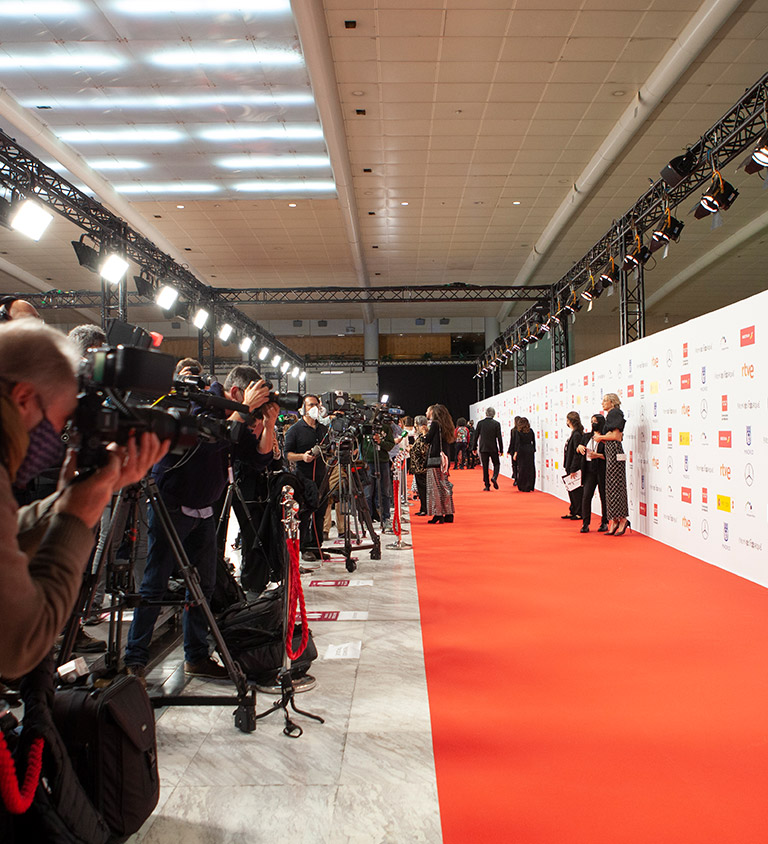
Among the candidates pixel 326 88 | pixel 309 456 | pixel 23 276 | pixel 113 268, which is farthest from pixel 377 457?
pixel 23 276

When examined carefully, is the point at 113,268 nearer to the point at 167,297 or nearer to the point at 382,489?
the point at 167,297

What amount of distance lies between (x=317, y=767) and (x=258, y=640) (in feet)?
2.54

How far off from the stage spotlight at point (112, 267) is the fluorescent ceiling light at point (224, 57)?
2417 mm

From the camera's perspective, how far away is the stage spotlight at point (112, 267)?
8422 millimetres

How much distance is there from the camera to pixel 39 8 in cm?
623

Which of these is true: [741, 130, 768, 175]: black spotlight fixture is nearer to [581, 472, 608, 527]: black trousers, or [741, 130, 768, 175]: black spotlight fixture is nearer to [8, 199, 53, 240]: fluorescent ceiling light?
[581, 472, 608, 527]: black trousers

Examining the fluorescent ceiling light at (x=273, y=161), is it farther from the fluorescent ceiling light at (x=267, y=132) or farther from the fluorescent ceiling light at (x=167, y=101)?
the fluorescent ceiling light at (x=167, y=101)

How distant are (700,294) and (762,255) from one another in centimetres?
362

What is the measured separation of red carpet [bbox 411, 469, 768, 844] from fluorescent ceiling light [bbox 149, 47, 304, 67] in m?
5.32

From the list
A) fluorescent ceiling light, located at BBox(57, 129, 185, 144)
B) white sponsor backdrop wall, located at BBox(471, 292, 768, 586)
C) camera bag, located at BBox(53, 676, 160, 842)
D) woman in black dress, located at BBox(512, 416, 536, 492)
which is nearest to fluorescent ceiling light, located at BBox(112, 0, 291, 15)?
fluorescent ceiling light, located at BBox(57, 129, 185, 144)

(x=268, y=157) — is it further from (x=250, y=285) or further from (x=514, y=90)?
(x=250, y=285)

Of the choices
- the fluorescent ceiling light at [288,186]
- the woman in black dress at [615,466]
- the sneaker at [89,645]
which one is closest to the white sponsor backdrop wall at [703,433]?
the woman in black dress at [615,466]

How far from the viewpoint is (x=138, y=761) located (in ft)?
5.39

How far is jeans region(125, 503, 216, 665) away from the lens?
2.65 meters
